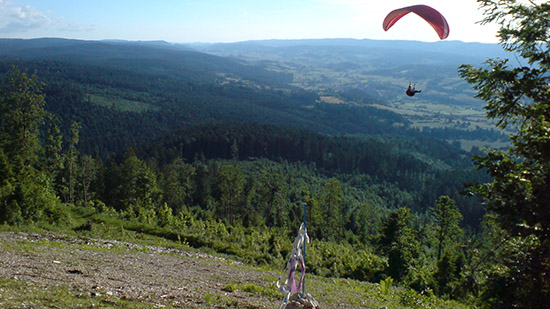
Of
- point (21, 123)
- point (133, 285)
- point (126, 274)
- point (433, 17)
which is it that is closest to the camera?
point (133, 285)

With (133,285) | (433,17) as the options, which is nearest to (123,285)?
(133,285)

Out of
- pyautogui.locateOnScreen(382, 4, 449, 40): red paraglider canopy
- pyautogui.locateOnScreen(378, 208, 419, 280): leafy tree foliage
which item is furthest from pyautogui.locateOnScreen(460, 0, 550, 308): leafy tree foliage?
pyautogui.locateOnScreen(378, 208, 419, 280): leafy tree foliage

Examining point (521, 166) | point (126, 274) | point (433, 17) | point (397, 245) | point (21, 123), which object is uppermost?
point (433, 17)

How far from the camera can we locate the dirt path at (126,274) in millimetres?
12547

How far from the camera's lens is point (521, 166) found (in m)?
11.1

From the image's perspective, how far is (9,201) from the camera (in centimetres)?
2686

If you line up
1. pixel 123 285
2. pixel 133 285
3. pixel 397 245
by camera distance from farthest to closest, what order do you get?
1. pixel 397 245
2. pixel 133 285
3. pixel 123 285

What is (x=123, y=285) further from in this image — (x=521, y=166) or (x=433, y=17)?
(x=433, y=17)

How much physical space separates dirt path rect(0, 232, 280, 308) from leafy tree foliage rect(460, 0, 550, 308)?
7.91 meters

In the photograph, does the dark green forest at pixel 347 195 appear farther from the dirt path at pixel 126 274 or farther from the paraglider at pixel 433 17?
the dirt path at pixel 126 274

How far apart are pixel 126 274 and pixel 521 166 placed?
1509 cm

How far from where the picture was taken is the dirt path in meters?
12.5

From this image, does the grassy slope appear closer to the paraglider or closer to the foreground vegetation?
the foreground vegetation

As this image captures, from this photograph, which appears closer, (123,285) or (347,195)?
(123,285)
